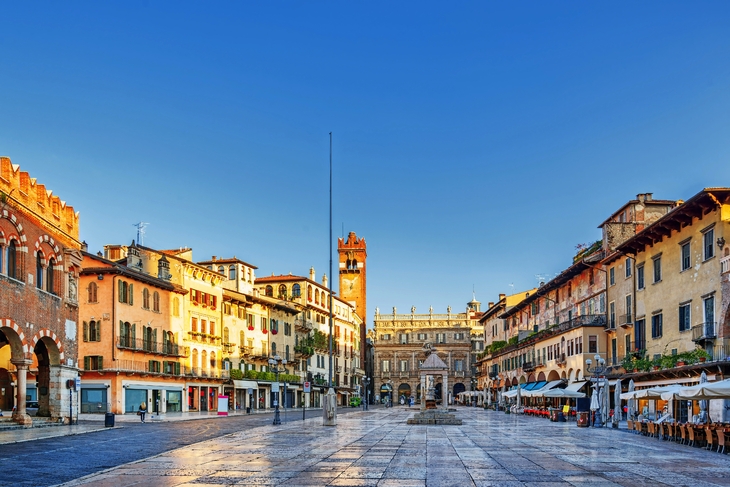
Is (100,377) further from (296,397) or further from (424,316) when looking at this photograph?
(424,316)

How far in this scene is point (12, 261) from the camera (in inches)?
1430

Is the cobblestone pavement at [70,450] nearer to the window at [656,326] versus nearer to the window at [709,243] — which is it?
the window at [709,243]

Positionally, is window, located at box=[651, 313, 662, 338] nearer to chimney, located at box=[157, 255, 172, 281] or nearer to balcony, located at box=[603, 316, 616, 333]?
balcony, located at box=[603, 316, 616, 333]

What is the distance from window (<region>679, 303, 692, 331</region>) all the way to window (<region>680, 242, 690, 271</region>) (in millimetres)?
1964

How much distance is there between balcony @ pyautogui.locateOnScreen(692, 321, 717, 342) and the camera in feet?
124

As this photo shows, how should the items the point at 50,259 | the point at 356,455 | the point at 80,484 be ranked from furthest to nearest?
the point at 50,259 → the point at 356,455 → the point at 80,484

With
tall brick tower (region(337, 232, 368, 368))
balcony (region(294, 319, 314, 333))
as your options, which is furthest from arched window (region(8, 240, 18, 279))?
tall brick tower (region(337, 232, 368, 368))

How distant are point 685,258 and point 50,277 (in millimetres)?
32699

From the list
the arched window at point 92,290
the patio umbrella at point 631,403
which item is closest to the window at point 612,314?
the patio umbrella at point 631,403

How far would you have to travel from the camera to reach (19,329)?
36.2m

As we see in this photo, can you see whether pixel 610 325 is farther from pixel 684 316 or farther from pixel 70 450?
pixel 70 450

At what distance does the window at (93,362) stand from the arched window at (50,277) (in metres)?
19.8

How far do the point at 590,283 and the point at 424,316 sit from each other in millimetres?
88868

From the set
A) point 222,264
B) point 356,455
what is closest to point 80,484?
point 356,455
